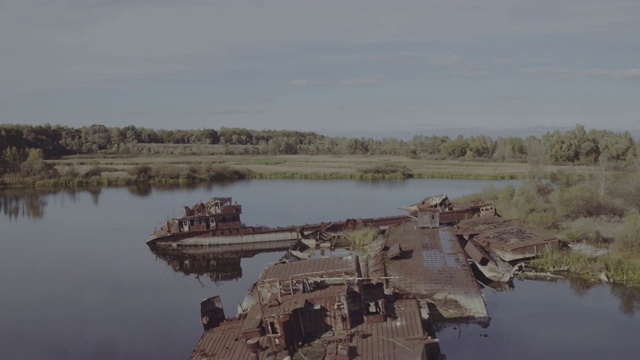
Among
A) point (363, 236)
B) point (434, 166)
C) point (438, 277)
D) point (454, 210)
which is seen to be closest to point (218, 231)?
point (363, 236)

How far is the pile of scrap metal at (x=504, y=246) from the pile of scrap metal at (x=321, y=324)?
1056cm

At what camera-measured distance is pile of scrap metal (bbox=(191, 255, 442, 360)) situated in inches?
732

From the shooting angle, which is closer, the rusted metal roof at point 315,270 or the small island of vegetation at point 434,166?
the rusted metal roof at point 315,270

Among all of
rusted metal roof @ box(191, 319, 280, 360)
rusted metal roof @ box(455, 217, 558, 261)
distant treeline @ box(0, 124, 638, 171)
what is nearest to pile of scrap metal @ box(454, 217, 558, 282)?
rusted metal roof @ box(455, 217, 558, 261)

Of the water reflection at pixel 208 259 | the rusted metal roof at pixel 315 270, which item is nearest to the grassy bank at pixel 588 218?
the rusted metal roof at pixel 315 270

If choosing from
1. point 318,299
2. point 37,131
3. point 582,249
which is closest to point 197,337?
point 318,299

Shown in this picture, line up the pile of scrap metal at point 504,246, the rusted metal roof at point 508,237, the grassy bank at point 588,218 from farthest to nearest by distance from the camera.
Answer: the rusted metal roof at point 508,237 < the pile of scrap metal at point 504,246 < the grassy bank at point 588,218

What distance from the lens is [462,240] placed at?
36750mm

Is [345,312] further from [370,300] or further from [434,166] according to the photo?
[434,166]

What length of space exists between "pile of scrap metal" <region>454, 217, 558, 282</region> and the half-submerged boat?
13.0 m

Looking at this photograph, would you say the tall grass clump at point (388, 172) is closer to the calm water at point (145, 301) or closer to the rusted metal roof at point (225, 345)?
the calm water at point (145, 301)

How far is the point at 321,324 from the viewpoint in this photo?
66.1ft

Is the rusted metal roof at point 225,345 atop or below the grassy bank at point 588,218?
below

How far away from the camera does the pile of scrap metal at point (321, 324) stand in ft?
61.0
